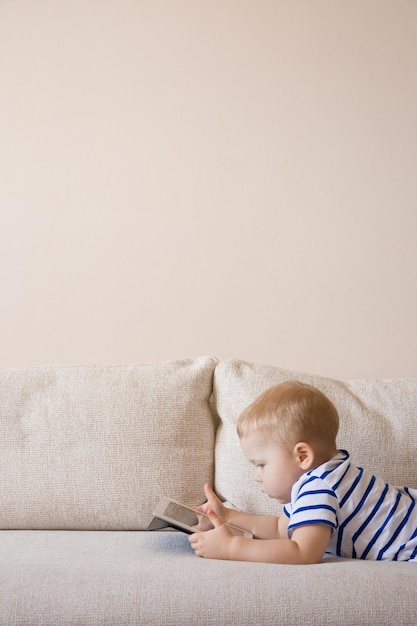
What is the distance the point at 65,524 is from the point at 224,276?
3.23 ft

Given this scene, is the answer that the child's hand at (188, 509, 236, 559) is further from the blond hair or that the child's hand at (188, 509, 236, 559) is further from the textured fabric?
the blond hair

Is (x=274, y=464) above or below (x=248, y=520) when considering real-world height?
above

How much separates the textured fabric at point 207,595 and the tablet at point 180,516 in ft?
0.43

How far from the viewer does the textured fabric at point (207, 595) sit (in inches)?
50.1

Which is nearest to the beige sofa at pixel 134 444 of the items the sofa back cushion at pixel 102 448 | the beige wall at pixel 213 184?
the sofa back cushion at pixel 102 448

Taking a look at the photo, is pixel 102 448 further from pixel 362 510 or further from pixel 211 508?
pixel 362 510

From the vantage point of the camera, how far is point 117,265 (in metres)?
2.52

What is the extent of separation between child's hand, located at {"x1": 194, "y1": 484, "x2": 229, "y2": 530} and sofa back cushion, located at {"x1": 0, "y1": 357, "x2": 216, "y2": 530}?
12 cm

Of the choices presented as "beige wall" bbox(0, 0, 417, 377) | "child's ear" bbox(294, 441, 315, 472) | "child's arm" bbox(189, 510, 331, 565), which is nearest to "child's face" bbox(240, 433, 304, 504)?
"child's ear" bbox(294, 441, 315, 472)

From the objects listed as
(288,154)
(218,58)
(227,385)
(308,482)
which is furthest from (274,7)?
(308,482)

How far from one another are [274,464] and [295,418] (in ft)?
0.36

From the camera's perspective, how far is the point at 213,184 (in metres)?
2.52

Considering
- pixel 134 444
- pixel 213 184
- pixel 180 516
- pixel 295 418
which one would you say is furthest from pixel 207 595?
pixel 213 184

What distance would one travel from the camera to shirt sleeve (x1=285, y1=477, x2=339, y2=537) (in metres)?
1.46
